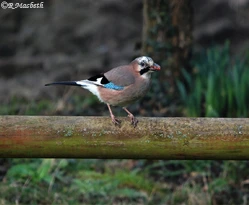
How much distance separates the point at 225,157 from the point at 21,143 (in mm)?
994

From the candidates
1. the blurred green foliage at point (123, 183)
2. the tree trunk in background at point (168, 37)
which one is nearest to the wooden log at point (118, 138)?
the blurred green foliage at point (123, 183)

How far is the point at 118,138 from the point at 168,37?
3230mm

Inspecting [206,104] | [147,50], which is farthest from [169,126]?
[147,50]

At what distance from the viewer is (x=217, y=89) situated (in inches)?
224

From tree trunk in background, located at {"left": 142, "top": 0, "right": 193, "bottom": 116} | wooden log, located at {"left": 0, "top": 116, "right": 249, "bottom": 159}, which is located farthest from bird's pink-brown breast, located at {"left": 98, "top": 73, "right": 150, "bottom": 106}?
tree trunk in background, located at {"left": 142, "top": 0, "right": 193, "bottom": 116}

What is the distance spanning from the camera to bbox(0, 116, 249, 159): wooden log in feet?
10.3

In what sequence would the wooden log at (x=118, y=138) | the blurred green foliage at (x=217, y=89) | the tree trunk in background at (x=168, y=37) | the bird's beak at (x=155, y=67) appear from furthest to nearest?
the tree trunk in background at (x=168, y=37) → the blurred green foliage at (x=217, y=89) → the bird's beak at (x=155, y=67) → the wooden log at (x=118, y=138)

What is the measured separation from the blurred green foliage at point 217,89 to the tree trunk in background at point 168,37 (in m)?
0.25

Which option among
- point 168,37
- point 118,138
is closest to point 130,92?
point 118,138

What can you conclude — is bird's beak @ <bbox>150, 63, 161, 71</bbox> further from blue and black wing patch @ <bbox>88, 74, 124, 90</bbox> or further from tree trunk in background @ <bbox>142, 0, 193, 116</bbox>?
tree trunk in background @ <bbox>142, 0, 193, 116</bbox>

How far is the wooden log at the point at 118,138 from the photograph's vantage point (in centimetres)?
315

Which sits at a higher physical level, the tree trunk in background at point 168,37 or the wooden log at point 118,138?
the tree trunk in background at point 168,37

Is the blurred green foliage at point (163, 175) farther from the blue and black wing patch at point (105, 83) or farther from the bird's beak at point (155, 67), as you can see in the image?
the bird's beak at point (155, 67)

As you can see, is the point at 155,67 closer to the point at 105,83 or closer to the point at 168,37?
the point at 105,83
